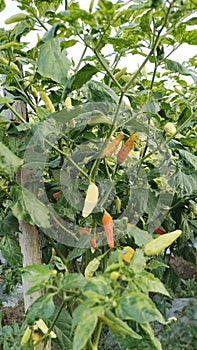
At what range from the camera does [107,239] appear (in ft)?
2.89

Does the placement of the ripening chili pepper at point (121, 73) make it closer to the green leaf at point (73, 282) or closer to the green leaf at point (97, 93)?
the green leaf at point (97, 93)

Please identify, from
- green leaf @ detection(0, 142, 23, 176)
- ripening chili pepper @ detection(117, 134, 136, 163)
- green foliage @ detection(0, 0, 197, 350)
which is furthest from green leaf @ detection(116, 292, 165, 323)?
ripening chili pepper @ detection(117, 134, 136, 163)

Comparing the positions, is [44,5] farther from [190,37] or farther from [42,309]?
[42,309]

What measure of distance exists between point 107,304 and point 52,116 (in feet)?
1.18

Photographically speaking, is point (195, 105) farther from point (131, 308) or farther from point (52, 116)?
point (131, 308)

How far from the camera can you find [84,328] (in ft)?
1.71

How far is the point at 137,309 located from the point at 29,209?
34cm

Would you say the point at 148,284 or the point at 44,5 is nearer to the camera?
the point at 148,284

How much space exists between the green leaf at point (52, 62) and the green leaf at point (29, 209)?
0.21 metres

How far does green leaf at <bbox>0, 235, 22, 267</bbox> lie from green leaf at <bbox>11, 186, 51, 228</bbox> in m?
0.20

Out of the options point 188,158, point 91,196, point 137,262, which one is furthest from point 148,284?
point 188,158

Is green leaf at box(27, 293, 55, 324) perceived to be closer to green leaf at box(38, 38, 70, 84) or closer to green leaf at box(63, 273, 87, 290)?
green leaf at box(63, 273, 87, 290)

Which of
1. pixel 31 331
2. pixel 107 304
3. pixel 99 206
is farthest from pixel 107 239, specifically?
pixel 107 304

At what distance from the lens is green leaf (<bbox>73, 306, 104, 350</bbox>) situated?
52cm
